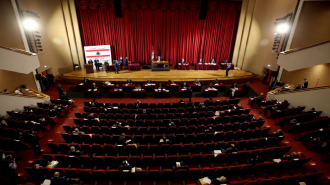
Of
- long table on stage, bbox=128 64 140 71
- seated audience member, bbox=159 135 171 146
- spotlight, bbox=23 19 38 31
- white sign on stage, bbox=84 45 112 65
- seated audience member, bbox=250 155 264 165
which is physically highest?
spotlight, bbox=23 19 38 31

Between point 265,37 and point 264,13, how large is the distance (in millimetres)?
1845

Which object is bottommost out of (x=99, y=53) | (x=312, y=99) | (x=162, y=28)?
(x=312, y=99)

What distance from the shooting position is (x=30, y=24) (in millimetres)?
10430

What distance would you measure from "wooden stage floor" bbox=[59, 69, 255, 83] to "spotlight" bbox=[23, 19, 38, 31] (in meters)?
3.90

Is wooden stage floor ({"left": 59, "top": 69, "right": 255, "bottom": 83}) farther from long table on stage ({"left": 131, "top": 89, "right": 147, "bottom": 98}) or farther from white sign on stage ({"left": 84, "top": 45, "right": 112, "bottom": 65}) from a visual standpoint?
long table on stage ({"left": 131, "top": 89, "right": 147, "bottom": 98})

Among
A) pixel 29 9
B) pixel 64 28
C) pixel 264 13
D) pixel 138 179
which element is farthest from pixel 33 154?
pixel 264 13

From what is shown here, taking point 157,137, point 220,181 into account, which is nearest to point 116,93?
point 157,137

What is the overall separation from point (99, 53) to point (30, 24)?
541 centimetres

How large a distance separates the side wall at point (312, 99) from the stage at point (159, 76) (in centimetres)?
454

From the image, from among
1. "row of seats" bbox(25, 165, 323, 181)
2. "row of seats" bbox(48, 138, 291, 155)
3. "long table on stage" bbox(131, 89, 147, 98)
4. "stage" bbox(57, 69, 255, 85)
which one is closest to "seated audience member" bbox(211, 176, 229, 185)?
"row of seats" bbox(25, 165, 323, 181)

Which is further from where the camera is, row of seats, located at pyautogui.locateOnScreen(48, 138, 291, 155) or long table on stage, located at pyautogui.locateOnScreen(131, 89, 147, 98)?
long table on stage, located at pyautogui.locateOnScreen(131, 89, 147, 98)

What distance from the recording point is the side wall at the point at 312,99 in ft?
27.1

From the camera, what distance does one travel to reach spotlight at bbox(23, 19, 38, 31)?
1015 cm

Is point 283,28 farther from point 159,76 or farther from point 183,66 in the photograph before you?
point 159,76
